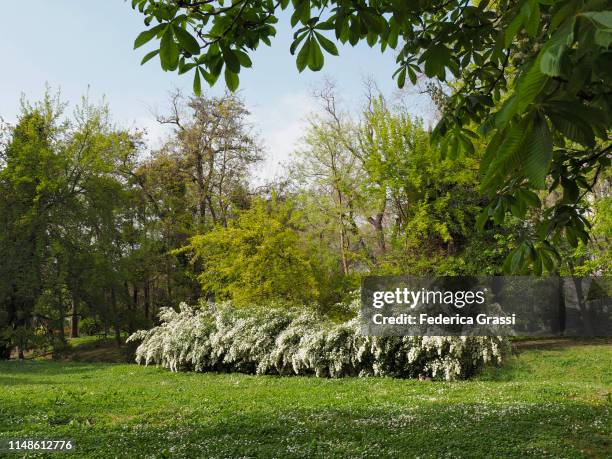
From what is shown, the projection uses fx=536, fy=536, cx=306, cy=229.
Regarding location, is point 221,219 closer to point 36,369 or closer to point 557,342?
point 36,369

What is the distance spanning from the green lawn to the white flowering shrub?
58 cm

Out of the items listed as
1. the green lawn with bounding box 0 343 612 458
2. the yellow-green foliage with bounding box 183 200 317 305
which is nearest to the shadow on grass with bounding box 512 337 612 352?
the yellow-green foliage with bounding box 183 200 317 305

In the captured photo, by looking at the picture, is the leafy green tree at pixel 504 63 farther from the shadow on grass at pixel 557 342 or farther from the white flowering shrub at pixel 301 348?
the shadow on grass at pixel 557 342

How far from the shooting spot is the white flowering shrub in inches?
391

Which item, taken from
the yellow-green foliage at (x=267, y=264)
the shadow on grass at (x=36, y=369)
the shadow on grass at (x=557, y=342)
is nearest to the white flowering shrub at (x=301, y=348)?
the yellow-green foliage at (x=267, y=264)

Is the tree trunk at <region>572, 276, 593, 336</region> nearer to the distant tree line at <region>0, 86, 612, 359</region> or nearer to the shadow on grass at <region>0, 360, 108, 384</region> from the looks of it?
the distant tree line at <region>0, 86, 612, 359</region>

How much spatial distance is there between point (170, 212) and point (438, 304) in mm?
15247

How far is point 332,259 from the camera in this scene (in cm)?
1750

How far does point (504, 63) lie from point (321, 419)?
13.5ft

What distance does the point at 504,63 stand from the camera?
378cm

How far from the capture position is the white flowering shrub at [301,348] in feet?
32.6

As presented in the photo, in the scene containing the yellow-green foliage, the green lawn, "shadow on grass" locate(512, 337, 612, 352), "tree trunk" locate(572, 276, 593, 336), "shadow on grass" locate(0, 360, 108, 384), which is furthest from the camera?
"tree trunk" locate(572, 276, 593, 336)

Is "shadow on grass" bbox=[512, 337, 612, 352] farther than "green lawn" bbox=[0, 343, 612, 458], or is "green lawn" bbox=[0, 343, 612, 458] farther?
"shadow on grass" bbox=[512, 337, 612, 352]

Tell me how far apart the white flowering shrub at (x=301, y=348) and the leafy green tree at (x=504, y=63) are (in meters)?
6.51
